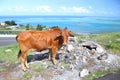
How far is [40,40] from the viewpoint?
40.2 ft

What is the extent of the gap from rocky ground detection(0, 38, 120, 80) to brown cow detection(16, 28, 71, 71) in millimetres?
433

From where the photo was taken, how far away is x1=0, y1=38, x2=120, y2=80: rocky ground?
1166 cm

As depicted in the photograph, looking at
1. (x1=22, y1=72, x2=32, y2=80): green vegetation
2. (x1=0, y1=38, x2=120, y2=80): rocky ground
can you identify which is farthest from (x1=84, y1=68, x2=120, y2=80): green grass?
(x1=22, y1=72, x2=32, y2=80): green vegetation

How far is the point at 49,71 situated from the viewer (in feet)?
A: 39.2

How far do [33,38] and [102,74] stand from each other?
3.22 metres

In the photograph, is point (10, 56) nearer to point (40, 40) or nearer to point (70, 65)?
point (40, 40)

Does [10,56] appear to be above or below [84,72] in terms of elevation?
below

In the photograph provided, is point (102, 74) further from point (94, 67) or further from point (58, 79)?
point (58, 79)

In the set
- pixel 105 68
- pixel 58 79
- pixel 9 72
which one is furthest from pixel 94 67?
pixel 9 72

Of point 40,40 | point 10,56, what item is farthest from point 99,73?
point 10,56

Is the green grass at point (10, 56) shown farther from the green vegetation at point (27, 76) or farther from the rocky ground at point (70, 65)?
the green vegetation at point (27, 76)

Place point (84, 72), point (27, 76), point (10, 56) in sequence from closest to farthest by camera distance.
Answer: point (84, 72)
point (27, 76)
point (10, 56)

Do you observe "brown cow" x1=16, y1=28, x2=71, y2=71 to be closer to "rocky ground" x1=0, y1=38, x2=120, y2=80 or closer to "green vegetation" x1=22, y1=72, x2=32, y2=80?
"green vegetation" x1=22, y1=72, x2=32, y2=80

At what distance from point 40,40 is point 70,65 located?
Answer: 5.41 feet
